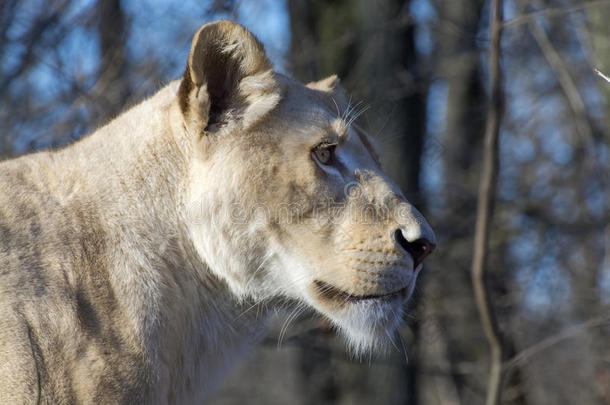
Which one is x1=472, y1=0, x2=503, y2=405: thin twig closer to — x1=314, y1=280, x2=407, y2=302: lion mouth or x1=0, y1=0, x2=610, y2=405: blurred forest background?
x1=314, y1=280, x2=407, y2=302: lion mouth

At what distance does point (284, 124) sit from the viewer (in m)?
2.91

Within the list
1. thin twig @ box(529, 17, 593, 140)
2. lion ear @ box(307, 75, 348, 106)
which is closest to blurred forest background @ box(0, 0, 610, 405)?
thin twig @ box(529, 17, 593, 140)

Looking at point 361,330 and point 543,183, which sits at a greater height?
point 361,330

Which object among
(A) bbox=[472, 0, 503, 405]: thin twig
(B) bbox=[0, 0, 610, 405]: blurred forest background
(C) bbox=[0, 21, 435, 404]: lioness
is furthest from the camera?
(B) bbox=[0, 0, 610, 405]: blurred forest background

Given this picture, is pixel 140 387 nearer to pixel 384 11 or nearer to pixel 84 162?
pixel 84 162

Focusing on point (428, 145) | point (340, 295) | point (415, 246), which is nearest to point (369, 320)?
point (340, 295)

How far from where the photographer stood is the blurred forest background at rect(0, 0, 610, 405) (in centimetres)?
574

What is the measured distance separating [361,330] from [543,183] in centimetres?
545

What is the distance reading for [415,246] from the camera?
2877 millimetres

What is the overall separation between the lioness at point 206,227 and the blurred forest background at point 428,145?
1985 mm

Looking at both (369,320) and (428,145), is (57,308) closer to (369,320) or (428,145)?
(369,320)

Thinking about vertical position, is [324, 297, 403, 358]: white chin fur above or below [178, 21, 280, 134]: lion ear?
below

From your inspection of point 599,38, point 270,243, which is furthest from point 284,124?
point 599,38

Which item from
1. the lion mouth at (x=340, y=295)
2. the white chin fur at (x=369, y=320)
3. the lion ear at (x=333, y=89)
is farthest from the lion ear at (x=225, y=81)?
the white chin fur at (x=369, y=320)
